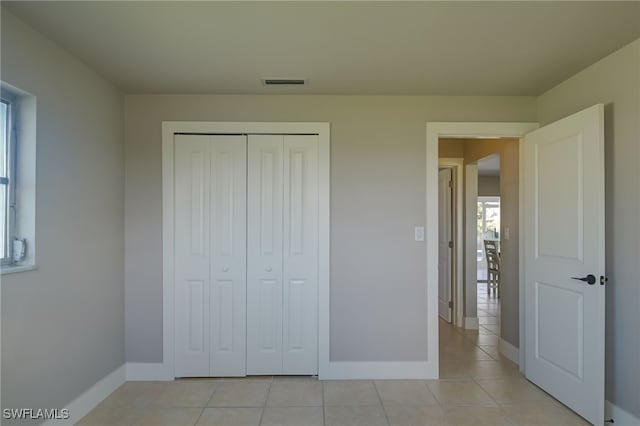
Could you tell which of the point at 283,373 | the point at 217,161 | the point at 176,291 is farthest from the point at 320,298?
the point at 217,161

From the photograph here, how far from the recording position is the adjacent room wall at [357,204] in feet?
10.1

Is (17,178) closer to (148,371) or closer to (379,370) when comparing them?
(148,371)

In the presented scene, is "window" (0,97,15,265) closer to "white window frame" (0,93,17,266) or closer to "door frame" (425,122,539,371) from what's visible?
"white window frame" (0,93,17,266)

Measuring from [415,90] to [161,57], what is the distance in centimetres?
192

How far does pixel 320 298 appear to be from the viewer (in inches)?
122

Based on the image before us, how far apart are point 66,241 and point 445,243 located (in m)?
4.19

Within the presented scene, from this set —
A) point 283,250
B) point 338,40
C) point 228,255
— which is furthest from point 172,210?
point 338,40

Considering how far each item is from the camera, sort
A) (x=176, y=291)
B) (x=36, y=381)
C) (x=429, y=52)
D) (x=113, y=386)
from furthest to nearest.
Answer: (x=176, y=291)
(x=113, y=386)
(x=429, y=52)
(x=36, y=381)

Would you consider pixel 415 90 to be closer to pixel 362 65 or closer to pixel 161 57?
pixel 362 65

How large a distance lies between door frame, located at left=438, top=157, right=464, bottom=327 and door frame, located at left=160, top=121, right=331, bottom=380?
227cm

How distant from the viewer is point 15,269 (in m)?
1.89

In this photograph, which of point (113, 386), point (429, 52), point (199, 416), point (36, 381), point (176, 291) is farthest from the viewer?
point (176, 291)

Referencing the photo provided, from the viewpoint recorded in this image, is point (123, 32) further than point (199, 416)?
No

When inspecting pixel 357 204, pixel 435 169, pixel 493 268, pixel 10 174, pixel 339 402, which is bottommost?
pixel 339 402
